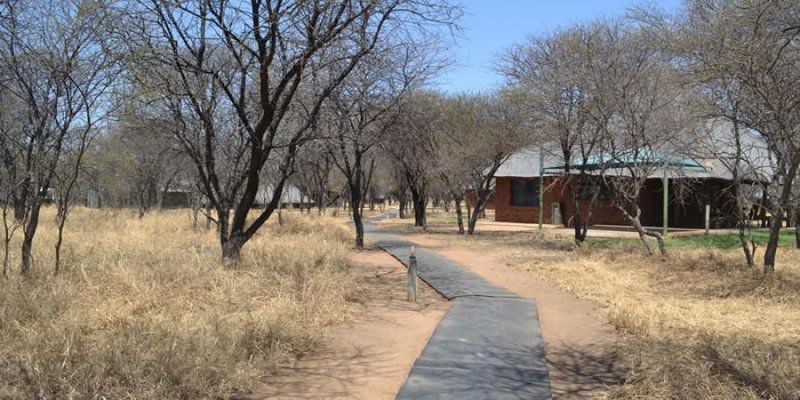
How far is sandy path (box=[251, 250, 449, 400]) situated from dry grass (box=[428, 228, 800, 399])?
6.94 ft

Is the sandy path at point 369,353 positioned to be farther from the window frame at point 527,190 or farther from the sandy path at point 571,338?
the window frame at point 527,190

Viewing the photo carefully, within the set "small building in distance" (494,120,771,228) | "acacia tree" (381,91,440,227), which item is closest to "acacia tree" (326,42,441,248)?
"acacia tree" (381,91,440,227)

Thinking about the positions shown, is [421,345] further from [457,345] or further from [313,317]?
[313,317]

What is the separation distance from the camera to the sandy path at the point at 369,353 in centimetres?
570

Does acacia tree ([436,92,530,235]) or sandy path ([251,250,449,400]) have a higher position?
acacia tree ([436,92,530,235])

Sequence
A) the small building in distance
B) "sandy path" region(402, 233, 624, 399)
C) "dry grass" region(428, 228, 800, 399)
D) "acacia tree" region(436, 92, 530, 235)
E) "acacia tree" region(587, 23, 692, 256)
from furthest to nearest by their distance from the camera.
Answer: the small building in distance < "acacia tree" region(436, 92, 530, 235) < "acacia tree" region(587, 23, 692, 256) < "sandy path" region(402, 233, 624, 399) < "dry grass" region(428, 228, 800, 399)

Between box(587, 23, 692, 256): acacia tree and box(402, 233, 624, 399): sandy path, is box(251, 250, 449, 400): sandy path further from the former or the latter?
box(587, 23, 692, 256): acacia tree

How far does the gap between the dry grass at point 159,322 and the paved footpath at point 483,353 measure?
Result: 1.35 meters

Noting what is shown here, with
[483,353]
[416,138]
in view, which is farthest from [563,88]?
[483,353]

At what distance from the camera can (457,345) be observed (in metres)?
7.27

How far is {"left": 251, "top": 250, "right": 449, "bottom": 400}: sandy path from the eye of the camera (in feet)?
18.7

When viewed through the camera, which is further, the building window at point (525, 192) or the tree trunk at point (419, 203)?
the building window at point (525, 192)

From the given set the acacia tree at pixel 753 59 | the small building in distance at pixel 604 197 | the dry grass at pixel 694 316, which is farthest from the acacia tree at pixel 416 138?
the acacia tree at pixel 753 59

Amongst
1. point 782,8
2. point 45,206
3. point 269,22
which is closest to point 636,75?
point 782,8
